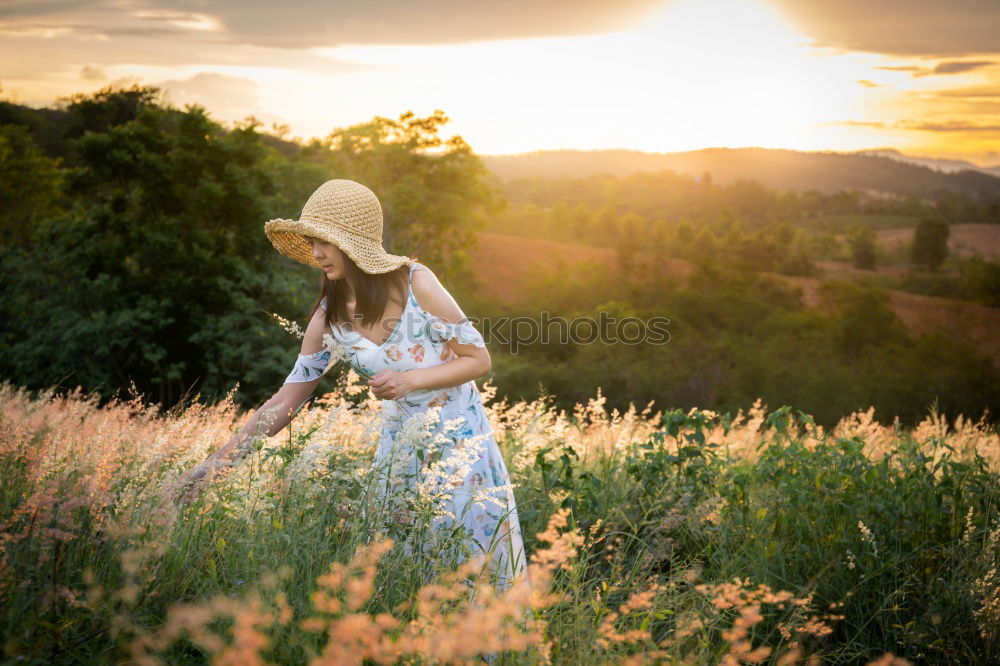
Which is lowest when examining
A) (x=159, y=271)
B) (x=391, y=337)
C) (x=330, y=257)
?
(x=159, y=271)

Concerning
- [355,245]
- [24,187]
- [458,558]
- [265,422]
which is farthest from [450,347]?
[24,187]

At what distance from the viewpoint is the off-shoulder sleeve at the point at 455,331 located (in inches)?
107

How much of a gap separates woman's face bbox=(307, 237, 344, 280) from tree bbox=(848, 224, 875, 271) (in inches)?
1856

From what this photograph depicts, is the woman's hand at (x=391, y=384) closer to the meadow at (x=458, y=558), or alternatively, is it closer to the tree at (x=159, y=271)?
the meadow at (x=458, y=558)

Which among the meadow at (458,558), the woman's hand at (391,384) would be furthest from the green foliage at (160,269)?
the woman's hand at (391,384)

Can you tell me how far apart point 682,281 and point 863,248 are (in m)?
12.5

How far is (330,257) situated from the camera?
9.15 ft

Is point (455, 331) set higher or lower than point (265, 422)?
higher

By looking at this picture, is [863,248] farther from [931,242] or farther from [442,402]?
[442,402]

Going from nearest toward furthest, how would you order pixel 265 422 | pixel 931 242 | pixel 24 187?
pixel 265 422
pixel 24 187
pixel 931 242

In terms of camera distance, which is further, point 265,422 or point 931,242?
point 931,242

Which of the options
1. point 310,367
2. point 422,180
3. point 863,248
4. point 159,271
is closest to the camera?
point 310,367

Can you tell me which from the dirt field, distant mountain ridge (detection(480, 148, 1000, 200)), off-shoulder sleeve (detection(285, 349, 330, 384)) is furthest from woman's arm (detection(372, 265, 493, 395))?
distant mountain ridge (detection(480, 148, 1000, 200))

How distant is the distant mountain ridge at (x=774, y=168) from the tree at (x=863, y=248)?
18.2ft
